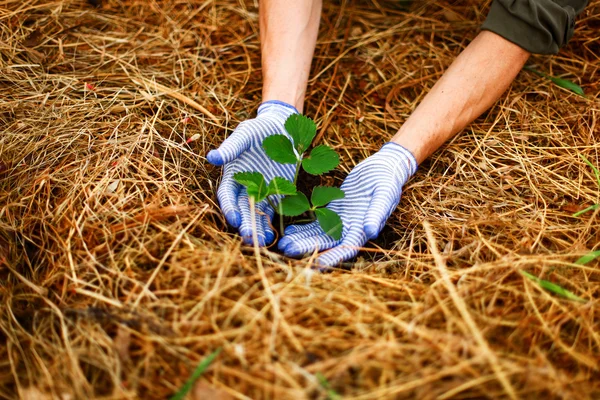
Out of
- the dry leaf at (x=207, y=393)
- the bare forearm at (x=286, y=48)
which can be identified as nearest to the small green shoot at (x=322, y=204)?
the bare forearm at (x=286, y=48)

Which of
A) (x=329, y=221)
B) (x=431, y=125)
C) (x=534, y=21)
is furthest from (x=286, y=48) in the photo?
(x=534, y=21)

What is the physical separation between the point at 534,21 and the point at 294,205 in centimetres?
94

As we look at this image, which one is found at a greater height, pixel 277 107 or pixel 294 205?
pixel 277 107

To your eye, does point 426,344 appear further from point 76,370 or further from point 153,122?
point 153,122

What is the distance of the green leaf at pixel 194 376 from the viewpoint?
86 cm

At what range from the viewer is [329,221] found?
1283 millimetres

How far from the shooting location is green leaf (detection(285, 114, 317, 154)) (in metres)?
1.30

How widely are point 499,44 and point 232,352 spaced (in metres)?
1.25

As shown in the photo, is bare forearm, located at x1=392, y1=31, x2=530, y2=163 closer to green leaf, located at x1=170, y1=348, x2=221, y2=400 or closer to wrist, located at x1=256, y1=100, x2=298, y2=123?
wrist, located at x1=256, y1=100, x2=298, y2=123

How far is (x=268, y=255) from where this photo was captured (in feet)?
3.93

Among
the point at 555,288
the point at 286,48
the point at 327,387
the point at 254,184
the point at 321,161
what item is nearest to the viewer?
the point at 327,387

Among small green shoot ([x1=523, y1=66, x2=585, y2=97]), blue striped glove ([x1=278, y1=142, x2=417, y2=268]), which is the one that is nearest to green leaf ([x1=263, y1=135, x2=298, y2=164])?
blue striped glove ([x1=278, y1=142, x2=417, y2=268])

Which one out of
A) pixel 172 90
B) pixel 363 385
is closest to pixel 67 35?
pixel 172 90

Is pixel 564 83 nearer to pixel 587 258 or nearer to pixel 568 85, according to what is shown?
pixel 568 85
